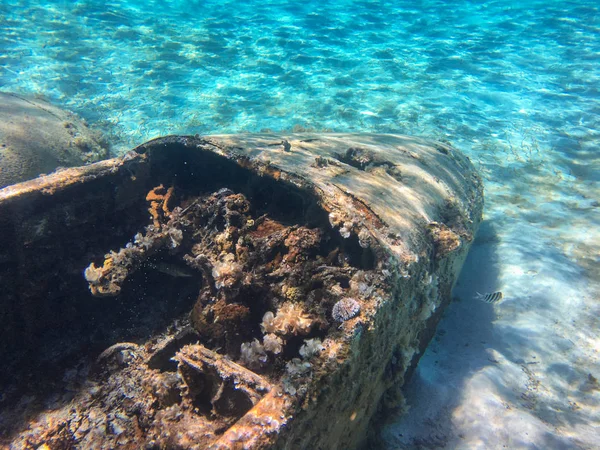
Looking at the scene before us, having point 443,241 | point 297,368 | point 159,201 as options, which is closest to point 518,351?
point 443,241

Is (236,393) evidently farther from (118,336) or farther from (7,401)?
(7,401)

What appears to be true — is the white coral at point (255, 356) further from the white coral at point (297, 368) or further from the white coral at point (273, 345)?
the white coral at point (297, 368)

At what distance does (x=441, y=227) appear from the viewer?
11.3 ft

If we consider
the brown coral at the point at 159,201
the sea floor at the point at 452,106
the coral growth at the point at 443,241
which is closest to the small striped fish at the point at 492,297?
the sea floor at the point at 452,106

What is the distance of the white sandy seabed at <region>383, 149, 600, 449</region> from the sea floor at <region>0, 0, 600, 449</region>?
20mm

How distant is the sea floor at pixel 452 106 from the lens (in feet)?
12.4

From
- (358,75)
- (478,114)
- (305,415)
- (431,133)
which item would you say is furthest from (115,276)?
(358,75)

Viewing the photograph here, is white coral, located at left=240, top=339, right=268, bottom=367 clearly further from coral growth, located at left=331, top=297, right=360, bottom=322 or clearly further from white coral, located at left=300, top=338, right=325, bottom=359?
coral growth, located at left=331, top=297, right=360, bottom=322

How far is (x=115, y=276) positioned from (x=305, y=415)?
235cm

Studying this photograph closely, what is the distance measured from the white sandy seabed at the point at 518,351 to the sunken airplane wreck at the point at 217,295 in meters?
0.60

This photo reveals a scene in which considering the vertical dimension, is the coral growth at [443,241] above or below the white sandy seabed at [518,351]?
above

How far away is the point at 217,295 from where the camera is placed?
115 inches

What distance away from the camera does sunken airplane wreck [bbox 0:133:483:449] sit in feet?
7.02

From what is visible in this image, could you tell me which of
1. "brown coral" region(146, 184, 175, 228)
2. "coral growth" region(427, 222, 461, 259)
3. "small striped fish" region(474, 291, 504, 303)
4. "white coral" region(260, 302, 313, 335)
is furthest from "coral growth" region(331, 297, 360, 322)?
"small striped fish" region(474, 291, 504, 303)
